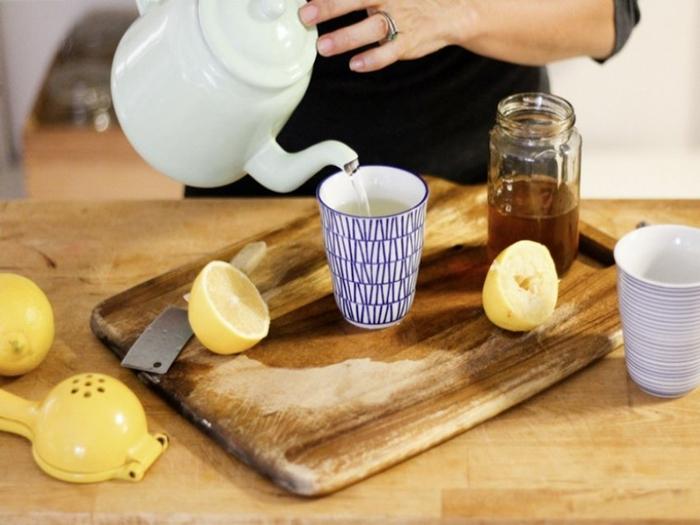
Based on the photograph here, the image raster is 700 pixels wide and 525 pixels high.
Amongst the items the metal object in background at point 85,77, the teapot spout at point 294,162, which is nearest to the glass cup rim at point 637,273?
the teapot spout at point 294,162

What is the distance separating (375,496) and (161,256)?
19.0 inches

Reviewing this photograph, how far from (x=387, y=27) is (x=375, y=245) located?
9.2 inches

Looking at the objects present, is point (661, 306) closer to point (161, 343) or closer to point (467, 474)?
point (467, 474)

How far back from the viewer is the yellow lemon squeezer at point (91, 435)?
94cm

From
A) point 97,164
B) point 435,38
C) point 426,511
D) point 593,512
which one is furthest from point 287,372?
point 97,164

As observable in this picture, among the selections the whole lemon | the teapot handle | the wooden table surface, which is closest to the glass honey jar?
the wooden table surface

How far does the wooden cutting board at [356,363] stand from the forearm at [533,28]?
0.25 meters

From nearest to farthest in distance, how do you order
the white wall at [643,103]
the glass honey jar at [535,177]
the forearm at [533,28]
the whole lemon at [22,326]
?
the whole lemon at [22,326], the glass honey jar at [535,177], the forearm at [533,28], the white wall at [643,103]

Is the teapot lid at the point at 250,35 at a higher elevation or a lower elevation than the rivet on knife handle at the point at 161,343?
higher

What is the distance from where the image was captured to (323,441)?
0.96 meters

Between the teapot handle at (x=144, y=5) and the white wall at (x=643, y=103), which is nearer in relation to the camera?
the teapot handle at (x=144, y=5)

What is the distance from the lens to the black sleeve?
4.61 feet

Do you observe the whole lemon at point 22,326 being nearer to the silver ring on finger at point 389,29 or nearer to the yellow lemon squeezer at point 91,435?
the yellow lemon squeezer at point 91,435

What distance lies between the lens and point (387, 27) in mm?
1136
